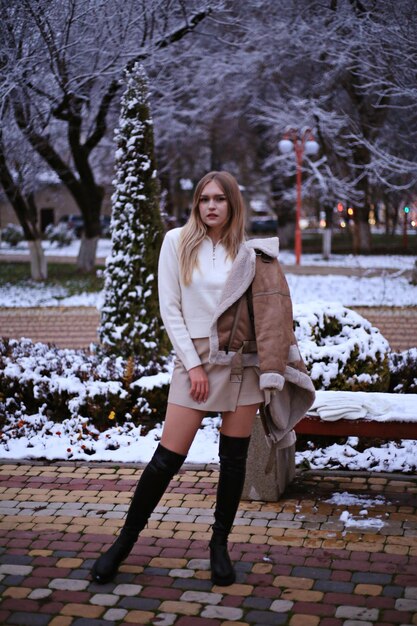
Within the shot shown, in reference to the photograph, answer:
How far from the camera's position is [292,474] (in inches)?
222

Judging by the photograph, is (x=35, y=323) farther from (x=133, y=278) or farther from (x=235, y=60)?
(x=235, y=60)

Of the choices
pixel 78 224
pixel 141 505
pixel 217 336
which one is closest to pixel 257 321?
pixel 217 336

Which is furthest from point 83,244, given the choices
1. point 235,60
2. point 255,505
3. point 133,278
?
point 255,505

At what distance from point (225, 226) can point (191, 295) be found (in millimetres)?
389

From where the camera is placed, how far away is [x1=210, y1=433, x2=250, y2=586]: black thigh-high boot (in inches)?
163

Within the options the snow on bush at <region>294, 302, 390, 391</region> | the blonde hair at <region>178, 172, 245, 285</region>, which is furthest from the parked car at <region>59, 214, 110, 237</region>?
the blonde hair at <region>178, 172, 245, 285</region>

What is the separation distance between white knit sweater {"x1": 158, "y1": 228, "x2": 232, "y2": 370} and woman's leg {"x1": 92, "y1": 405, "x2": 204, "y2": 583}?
305 millimetres

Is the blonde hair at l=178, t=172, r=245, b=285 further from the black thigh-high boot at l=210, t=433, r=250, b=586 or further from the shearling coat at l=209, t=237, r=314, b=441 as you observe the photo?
the black thigh-high boot at l=210, t=433, r=250, b=586

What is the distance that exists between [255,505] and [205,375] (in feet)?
5.00

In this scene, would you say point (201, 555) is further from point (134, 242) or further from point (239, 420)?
point (134, 242)

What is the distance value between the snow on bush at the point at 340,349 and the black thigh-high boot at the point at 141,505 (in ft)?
8.44

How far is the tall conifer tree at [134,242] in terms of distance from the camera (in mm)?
8898

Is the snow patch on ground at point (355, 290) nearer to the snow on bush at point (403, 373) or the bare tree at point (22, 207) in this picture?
the bare tree at point (22, 207)

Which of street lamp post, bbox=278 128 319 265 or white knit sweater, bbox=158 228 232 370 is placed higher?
street lamp post, bbox=278 128 319 265
